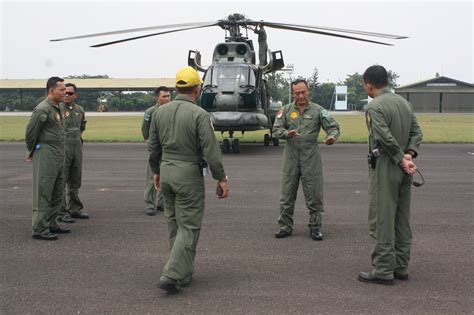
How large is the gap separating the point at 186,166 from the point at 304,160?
6.83ft

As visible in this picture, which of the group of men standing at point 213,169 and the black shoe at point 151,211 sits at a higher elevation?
the group of men standing at point 213,169

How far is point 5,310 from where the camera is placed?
3.89 m

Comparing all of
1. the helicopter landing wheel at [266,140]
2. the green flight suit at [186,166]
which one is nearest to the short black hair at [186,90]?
the green flight suit at [186,166]

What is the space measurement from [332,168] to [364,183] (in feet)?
7.46

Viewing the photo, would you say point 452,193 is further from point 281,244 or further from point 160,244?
point 160,244

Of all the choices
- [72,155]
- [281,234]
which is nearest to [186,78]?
[281,234]

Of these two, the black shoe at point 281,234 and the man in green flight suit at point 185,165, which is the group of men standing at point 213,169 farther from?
the black shoe at point 281,234

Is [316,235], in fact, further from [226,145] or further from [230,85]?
[226,145]

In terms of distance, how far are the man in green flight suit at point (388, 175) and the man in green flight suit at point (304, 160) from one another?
4.60ft

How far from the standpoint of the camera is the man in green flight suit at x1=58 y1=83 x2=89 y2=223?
7.03 metres

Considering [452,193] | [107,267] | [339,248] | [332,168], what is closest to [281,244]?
[339,248]

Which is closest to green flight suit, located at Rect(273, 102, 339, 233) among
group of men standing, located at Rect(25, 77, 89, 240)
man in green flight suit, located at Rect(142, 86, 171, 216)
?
man in green flight suit, located at Rect(142, 86, 171, 216)

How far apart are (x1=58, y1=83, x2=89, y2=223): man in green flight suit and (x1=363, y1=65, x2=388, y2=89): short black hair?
14.3 feet

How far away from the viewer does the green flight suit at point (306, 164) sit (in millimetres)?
6000
